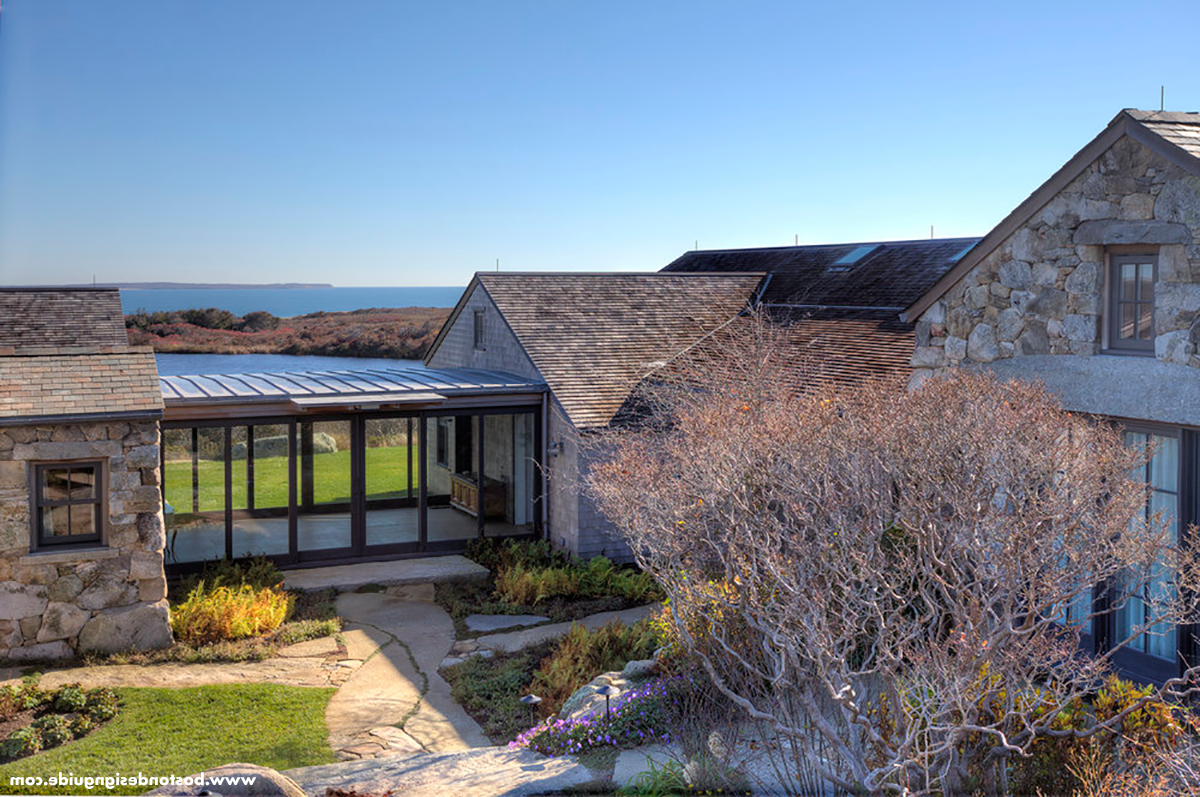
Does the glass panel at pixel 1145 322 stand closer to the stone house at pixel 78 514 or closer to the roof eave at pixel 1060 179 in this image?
the roof eave at pixel 1060 179

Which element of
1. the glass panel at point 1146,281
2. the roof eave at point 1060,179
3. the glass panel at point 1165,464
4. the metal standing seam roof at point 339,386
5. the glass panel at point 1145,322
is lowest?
the glass panel at point 1165,464

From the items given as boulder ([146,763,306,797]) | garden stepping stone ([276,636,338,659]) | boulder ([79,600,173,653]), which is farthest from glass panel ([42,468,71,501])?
boulder ([146,763,306,797])

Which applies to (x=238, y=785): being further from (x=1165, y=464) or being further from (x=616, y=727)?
(x=1165, y=464)

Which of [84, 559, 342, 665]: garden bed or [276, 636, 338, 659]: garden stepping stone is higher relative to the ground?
[84, 559, 342, 665]: garden bed

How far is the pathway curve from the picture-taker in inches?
384

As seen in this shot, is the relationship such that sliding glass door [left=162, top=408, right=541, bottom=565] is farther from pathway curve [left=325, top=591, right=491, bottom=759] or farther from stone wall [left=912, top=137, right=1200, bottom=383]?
stone wall [left=912, top=137, right=1200, bottom=383]

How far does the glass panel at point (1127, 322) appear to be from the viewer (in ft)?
29.5

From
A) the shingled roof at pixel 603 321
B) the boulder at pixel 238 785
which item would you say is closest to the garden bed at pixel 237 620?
the shingled roof at pixel 603 321

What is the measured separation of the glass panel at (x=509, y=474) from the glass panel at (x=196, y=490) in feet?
14.1

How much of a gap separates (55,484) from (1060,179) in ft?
36.7

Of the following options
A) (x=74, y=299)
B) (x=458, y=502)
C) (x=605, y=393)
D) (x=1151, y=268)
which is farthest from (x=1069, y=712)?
(x=74, y=299)

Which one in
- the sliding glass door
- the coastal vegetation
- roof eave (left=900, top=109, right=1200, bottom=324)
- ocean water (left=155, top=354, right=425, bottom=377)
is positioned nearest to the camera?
roof eave (left=900, top=109, right=1200, bottom=324)

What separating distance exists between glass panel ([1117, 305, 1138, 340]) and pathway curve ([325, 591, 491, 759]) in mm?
6890

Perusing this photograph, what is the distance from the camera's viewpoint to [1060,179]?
9242mm
